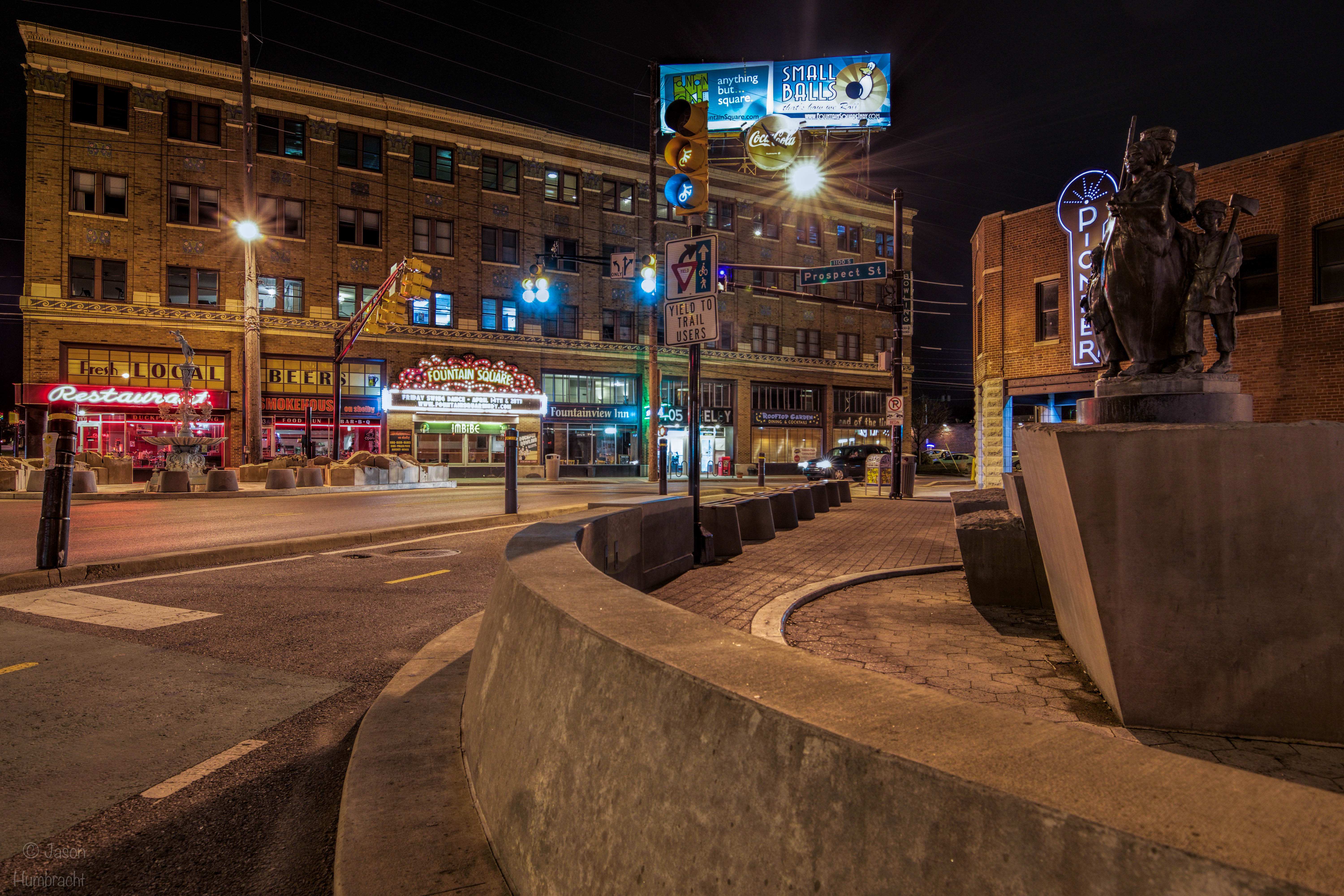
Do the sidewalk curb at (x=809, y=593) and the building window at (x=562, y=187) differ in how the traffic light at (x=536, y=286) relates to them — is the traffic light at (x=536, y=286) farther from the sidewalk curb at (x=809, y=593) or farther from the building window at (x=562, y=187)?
the sidewalk curb at (x=809, y=593)

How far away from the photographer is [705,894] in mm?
1451

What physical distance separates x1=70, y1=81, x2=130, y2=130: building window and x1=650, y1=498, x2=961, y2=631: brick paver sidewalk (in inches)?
1303

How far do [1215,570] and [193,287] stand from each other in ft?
119

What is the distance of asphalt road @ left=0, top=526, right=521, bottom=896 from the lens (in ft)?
8.09

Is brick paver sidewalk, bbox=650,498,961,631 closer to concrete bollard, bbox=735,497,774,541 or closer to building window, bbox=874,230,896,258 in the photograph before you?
concrete bollard, bbox=735,497,774,541

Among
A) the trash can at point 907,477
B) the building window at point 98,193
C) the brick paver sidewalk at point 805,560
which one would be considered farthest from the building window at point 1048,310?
the building window at point 98,193

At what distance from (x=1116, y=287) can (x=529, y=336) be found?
114 ft

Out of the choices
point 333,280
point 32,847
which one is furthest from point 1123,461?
point 333,280

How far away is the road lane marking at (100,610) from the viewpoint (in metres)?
5.43

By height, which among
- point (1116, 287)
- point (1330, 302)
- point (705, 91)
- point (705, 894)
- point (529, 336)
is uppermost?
point (705, 91)

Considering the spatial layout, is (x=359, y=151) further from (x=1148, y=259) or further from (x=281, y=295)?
(x=1148, y=259)

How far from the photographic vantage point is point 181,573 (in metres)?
7.61

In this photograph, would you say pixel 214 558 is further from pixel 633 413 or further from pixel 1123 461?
pixel 633 413

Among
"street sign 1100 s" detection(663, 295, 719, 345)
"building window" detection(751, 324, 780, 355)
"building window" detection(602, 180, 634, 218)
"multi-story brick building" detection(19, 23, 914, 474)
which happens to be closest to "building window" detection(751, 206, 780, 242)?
"multi-story brick building" detection(19, 23, 914, 474)
